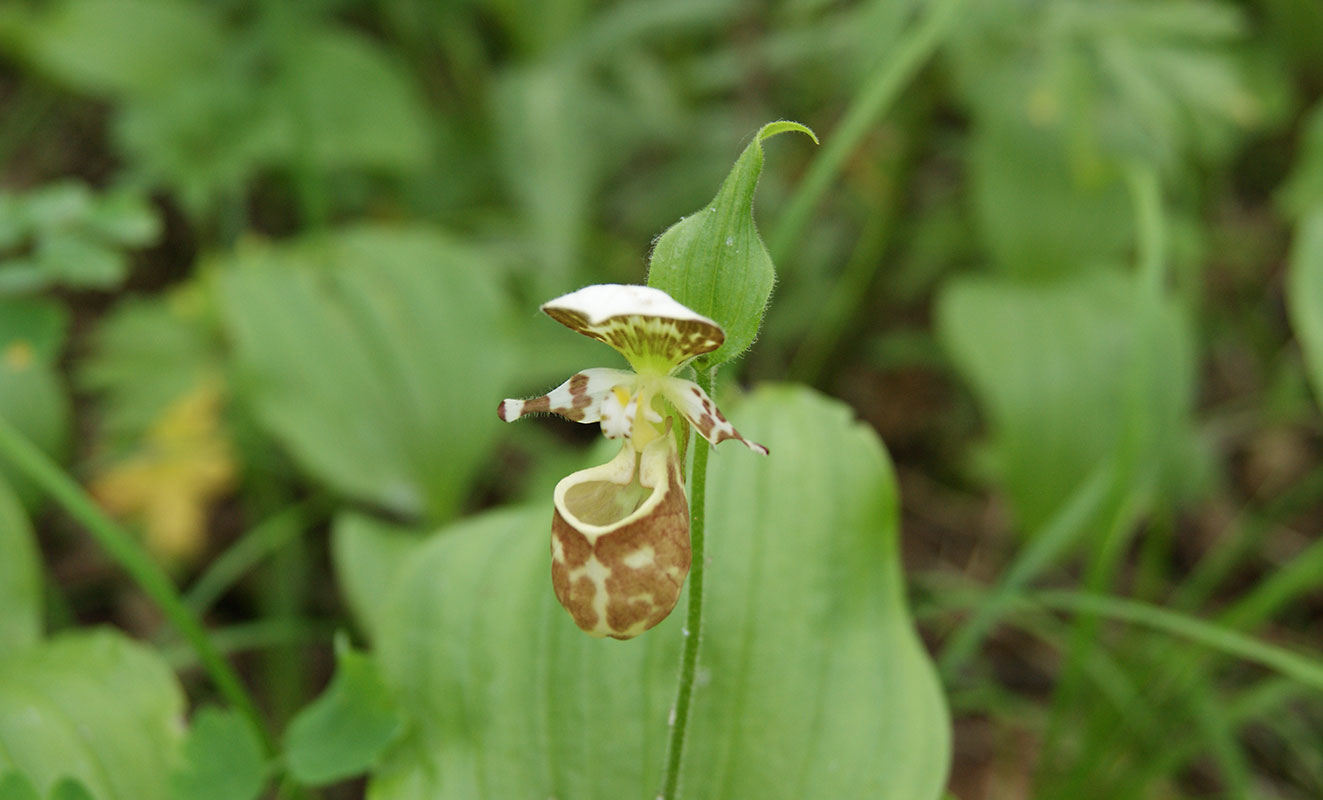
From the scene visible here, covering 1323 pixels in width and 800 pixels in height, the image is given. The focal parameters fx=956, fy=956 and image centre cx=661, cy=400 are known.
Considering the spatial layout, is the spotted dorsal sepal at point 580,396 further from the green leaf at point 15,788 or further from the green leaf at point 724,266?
the green leaf at point 15,788

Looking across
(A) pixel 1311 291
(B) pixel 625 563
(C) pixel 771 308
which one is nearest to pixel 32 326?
(B) pixel 625 563

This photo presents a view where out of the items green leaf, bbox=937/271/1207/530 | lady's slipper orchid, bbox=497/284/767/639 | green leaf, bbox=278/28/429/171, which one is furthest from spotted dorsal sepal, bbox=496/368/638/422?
green leaf, bbox=278/28/429/171

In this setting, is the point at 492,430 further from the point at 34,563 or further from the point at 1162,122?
the point at 1162,122

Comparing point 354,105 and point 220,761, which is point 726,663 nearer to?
point 220,761

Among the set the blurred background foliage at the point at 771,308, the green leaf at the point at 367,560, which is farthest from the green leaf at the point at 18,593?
the green leaf at the point at 367,560

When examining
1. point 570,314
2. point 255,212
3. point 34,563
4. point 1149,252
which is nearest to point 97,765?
point 34,563

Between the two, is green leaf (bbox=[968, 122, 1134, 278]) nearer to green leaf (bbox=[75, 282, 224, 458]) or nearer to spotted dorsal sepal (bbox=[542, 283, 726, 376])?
spotted dorsal sepal (bbox=[542, 283, 726, 376])
